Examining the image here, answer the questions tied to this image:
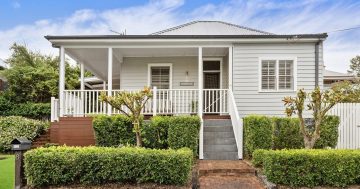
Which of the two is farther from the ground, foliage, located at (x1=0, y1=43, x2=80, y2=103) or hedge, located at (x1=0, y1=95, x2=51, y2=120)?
foliage, located at (x1=0, y1=43, x2=80, y2=103)

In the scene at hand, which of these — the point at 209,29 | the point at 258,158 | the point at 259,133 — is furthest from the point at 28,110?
the point at 258,158

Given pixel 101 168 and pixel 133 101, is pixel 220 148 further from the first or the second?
pixel 101 168

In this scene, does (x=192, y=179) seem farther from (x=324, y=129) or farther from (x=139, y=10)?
(x=139, y=10)

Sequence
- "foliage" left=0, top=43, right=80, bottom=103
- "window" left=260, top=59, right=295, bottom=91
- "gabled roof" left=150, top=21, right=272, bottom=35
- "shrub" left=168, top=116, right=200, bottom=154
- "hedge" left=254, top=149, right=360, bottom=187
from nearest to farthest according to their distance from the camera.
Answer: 1. "hedge" left=254, top=149, right=360, bottom=187
2. "shrub" left=168, top=116, right=200, bottom=154
3. "window" left=260, top=59, right=295, bottom=91
4. "gabled roof" left=150, top=21, right=272, bottom=35
5. "foliage" left=0, top=43, right=80, bottom=103

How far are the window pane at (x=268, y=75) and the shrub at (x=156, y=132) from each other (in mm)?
4647

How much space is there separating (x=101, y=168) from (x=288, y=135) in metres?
5.93

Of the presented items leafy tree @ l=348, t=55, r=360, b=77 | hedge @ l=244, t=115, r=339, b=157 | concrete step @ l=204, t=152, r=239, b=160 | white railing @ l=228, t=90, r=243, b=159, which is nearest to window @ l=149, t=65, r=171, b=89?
white railing @ l=228, t=90, r=243, b=159

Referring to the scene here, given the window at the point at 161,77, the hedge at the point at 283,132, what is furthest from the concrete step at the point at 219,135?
the window at the point at 161,77

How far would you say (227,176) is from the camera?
8.44 metres

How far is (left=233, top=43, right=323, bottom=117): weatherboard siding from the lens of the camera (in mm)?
12805

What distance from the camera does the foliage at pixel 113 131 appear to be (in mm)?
10477

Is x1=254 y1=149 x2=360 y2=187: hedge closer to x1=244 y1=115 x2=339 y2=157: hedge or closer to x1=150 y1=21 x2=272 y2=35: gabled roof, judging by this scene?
x1=244 y1=115 x2=339 y2=157: hedge

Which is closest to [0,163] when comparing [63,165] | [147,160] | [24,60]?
[63,165]

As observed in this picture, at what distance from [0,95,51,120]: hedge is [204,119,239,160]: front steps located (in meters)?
11.6
